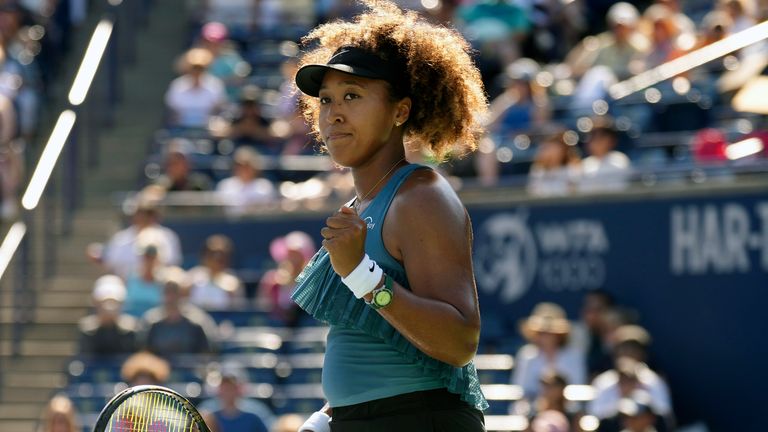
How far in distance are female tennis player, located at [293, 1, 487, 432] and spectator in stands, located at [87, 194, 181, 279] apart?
306 inches

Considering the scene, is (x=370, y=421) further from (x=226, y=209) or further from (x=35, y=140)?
(x=35, y=140)

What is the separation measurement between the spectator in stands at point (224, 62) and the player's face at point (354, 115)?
404 inches

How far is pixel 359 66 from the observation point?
3.55 meters

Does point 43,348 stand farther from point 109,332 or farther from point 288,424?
point 288,424

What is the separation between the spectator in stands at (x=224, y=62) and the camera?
14.1 meters

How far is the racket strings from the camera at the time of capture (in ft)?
12.4

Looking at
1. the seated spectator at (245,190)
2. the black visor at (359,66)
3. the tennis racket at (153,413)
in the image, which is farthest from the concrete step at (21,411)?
the black visor at (359,66)

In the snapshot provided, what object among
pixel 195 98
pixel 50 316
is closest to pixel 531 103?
pixel 195 98

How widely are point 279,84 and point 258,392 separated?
4.79 m

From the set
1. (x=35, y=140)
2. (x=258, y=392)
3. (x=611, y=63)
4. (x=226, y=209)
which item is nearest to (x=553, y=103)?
(x=611, y=63)

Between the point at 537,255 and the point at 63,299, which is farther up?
the point at 537,255

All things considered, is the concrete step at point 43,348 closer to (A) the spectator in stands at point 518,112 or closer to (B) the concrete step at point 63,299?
(B) the concrete step at point 63,299

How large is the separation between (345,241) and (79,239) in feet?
31.5

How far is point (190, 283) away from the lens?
11.1 m
